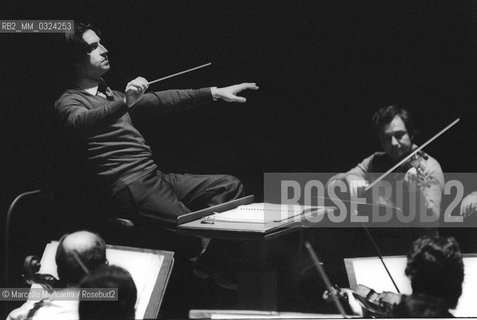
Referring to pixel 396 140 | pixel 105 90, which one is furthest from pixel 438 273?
pixel 105 90

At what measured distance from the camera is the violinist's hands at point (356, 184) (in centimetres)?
356

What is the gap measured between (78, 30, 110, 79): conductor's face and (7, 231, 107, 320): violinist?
0.82 metres

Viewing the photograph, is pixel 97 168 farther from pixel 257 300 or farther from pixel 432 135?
pixel 432 135

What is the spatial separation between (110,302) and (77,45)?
1.32m

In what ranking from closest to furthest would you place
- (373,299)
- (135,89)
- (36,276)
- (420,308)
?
(420,308) → (373,299) → (36,276) → (135,89)

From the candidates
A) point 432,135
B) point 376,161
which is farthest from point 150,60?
point 432,135

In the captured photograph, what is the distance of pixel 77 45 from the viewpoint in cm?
354

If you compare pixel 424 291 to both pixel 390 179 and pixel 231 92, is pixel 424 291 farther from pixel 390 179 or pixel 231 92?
pixel 231 92

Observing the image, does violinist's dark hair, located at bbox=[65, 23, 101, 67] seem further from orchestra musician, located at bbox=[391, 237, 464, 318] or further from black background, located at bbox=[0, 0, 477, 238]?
orchestra musician, located at bbox=[391, 237, 464, 318]

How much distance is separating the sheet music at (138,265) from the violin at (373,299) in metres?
0.84

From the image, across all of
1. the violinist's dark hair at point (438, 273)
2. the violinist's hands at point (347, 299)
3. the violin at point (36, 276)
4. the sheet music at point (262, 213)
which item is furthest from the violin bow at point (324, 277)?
the violin at point (36, 276)

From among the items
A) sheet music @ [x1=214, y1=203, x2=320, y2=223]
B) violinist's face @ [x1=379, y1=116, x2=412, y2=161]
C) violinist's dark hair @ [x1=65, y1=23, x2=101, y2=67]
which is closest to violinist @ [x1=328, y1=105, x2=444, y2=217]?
violinist's face @ [x1=379, y1=116, x2=412, y2=161]

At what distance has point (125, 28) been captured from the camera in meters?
3.56

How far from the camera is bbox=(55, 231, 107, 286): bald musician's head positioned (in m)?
3.40
